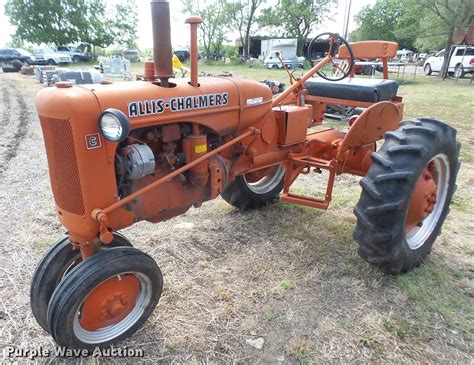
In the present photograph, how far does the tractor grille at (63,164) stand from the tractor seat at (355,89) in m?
2.64

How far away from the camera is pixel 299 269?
3092mm

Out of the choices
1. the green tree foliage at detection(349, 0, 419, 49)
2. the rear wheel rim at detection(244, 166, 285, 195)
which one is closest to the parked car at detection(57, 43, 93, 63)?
the green tree foliage at detection(349, 0, 419, 49)

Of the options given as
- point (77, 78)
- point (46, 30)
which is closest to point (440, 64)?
point (77, 78)

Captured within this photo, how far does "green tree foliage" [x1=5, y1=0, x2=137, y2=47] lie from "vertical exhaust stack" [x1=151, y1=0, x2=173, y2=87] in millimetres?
43585

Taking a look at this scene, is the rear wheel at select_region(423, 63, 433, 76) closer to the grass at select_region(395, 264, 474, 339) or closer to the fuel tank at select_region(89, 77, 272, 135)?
the grass at select_region(395, 264, 474, 339)

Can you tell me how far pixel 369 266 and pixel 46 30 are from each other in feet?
145

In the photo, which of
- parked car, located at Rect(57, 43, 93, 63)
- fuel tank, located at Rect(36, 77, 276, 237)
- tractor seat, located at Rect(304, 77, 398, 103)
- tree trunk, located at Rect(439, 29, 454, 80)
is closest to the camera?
fuel tank, located at Rect(36, 77, 276, 237)

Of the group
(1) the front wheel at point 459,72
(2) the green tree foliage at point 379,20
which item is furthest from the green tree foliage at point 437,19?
(2) the green tree foliage at point 379,20

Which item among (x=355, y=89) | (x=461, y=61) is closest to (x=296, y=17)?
(x=461, y=61)

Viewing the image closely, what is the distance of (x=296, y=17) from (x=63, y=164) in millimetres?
44264

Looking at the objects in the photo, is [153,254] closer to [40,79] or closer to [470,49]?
[40,79]

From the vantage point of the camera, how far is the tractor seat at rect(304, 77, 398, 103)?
→ 3.65 m

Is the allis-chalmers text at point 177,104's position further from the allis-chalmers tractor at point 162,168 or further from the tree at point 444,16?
the tree at point 444,16

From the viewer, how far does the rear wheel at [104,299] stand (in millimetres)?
2020
